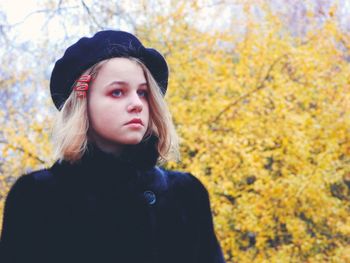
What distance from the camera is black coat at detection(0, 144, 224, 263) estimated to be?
1.73 meters

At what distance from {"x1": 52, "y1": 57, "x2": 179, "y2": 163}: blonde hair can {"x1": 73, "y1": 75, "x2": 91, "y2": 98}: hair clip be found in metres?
0.02

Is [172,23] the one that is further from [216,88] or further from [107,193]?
[107,193]

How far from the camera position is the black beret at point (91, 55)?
6.02ft

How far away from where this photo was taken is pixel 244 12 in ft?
20.5

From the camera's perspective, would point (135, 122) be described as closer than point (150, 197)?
Yes

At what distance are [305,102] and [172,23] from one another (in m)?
1.68

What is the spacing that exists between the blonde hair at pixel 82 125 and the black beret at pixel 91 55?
1.0 inches

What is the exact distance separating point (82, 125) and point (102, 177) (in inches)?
7.6

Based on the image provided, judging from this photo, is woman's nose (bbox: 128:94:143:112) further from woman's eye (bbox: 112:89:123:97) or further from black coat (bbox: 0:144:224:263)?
black coat (bbox: 0:144:224:263)

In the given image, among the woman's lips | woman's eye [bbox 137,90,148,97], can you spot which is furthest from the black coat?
woman's eye [bbox 137,90,148,97]

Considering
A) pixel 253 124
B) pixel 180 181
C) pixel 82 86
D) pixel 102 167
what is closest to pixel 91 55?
pixel 82 86

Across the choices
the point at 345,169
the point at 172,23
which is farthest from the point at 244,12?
the point at 345,169

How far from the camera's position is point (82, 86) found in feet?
5.97

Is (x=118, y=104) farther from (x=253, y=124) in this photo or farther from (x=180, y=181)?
(x=253, y=124)
